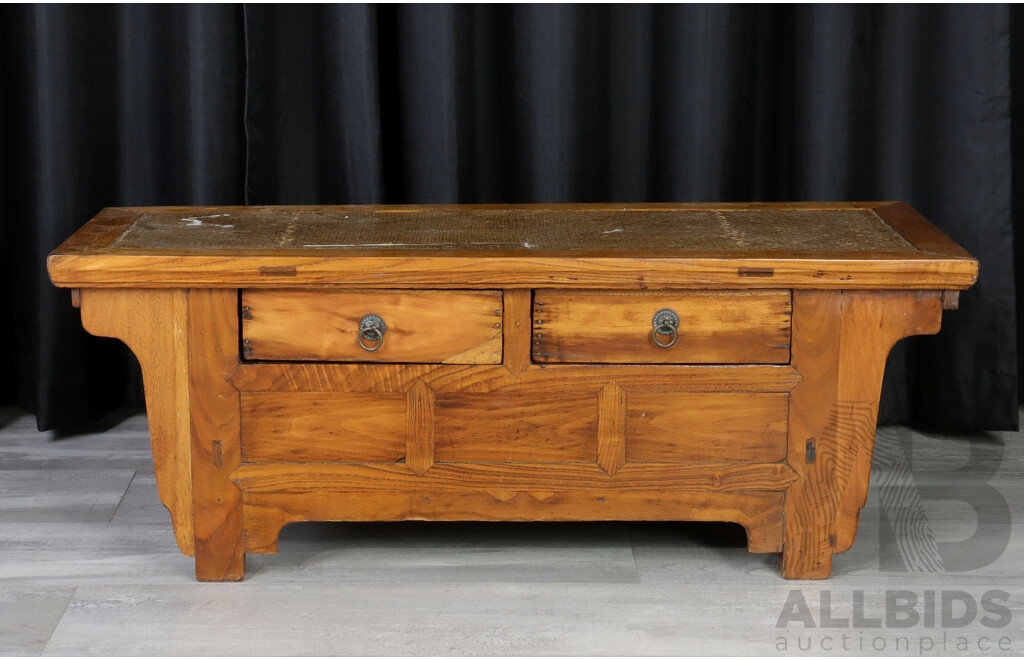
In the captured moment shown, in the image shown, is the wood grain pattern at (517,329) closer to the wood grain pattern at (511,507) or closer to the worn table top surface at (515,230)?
the worn table top surface at (515,230)

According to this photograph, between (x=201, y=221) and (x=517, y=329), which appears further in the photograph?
(x=201, y=221)

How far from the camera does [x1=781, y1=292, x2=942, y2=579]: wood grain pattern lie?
1.84 metres

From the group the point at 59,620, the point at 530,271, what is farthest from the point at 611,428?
the point at 59,620

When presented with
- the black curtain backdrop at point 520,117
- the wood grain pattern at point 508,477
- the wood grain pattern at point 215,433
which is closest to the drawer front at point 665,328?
the wood grain pattern at point 508,477

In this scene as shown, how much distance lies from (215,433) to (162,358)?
5.6 inches

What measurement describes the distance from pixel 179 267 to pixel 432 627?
2.16 feet

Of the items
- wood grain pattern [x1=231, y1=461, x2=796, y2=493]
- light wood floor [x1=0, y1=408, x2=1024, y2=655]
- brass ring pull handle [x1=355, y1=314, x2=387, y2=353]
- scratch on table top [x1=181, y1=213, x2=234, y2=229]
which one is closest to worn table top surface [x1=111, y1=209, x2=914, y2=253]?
scratch on table top [x1=181, y1=213, x2=234, y2=229]

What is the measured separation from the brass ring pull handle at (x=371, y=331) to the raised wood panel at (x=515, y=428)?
13cm

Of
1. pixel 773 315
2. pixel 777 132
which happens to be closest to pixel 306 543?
pixel 773 315

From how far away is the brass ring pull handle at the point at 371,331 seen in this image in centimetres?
185

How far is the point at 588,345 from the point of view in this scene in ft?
6.13

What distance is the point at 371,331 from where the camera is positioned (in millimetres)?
1856

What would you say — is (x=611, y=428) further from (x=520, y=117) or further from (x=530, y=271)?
(x=520, y=117)

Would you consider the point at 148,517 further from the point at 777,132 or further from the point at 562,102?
the point at 777,132
